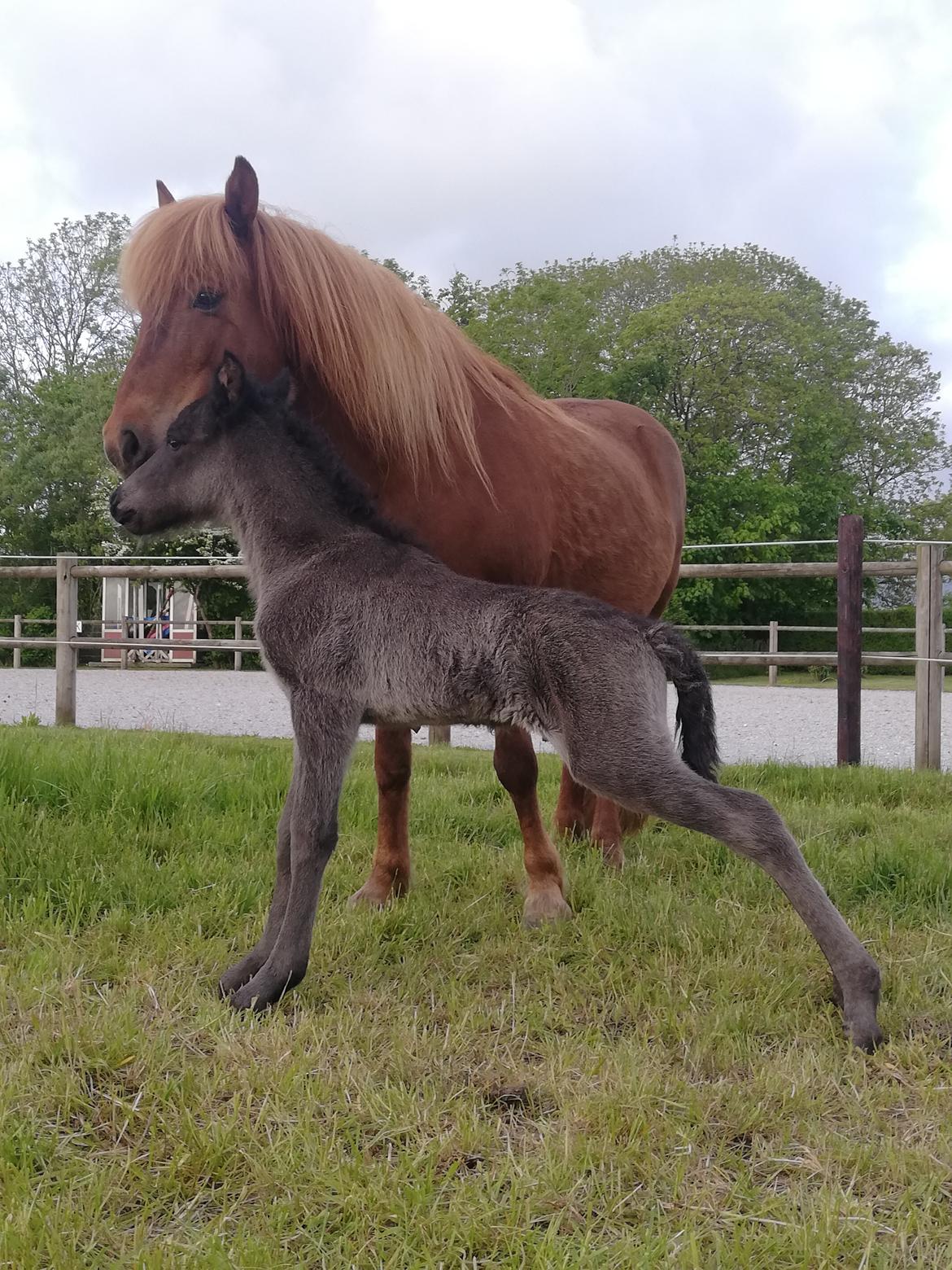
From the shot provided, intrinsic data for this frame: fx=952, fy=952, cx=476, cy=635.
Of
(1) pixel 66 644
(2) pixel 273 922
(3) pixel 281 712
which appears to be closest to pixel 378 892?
(2) pixel 273 922

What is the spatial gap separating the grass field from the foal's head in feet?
4.30

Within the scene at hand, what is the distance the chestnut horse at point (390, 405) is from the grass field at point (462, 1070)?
52 cm

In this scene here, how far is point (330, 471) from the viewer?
9.71ft

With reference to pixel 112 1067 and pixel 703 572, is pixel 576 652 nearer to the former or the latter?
pixel 112 1067

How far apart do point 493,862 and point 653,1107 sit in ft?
6.21

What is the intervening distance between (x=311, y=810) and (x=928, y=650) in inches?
230

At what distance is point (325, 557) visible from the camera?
285 cm

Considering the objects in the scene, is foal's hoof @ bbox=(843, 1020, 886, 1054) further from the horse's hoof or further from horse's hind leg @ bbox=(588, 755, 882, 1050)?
the horse's hoof

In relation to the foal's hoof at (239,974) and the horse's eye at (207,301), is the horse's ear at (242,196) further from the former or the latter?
the foal's hoof at (239,974)

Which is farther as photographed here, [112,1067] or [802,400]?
[802,400]

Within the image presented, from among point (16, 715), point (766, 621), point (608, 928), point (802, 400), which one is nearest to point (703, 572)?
point (608, 928)

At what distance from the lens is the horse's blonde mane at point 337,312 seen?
280 centimetres

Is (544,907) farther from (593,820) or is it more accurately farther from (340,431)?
(340,431)

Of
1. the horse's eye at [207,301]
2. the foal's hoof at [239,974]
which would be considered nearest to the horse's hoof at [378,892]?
the foal's hoof at [239,974]
